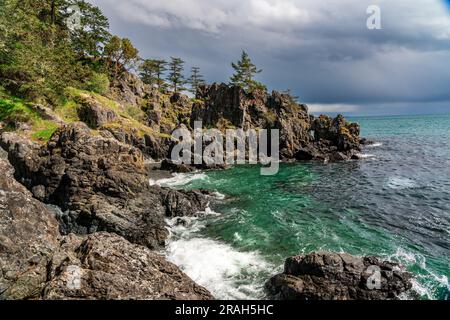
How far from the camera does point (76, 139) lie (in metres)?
30.3

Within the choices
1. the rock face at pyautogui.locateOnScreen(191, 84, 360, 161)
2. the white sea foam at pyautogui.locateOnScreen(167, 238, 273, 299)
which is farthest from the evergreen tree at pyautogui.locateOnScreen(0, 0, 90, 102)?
the rock face at pyautogui.locateOnScreen(191, 84, 360, 161)

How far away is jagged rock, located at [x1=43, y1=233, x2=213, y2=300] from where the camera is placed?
32.6ft

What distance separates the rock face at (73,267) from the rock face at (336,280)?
6.08 m

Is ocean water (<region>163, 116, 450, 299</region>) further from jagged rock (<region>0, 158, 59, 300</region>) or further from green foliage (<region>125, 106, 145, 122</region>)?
green foliage (<region>125, 106, 145, 122</region>)

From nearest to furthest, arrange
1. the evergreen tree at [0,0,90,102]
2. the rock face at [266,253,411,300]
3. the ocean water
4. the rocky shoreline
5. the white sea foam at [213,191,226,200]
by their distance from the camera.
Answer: the rocky shoreline → the rock face at [266,253,411,300] → the ocean water → the white sea foam at [213,191,226,200] → the evergreen tree at [0,0,90,102]

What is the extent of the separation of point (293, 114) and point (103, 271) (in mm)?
83071

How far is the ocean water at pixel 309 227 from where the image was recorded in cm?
1977

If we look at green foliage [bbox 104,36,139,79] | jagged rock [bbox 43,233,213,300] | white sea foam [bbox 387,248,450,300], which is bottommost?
white sea foam [bbox 387,248,450,300]

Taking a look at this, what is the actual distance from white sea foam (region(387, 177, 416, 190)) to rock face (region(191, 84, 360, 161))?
95.1ft

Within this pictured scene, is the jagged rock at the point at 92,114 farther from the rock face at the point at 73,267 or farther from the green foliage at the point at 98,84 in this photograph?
the rock face at the point at 73,267

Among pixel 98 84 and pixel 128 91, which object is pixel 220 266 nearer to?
pixel 98 84

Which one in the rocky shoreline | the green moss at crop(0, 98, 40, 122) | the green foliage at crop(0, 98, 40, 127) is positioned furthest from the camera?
the green moss at crop(0, 98, 40, 122)
